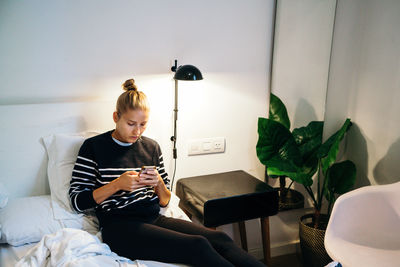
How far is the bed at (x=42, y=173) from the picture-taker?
1611mm

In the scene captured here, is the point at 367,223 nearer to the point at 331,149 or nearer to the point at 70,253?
the point at 331,149

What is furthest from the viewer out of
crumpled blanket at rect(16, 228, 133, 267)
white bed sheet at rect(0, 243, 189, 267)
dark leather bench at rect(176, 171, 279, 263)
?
dark leather bench at rect(176, 171, 279, 263)

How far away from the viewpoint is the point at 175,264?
5.00ft

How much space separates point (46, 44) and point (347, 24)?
172 centimetres

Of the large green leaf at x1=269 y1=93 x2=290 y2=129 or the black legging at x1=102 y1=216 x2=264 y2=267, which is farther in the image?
the large green leaf at x1=269 y1=93 x2=290 y2=129

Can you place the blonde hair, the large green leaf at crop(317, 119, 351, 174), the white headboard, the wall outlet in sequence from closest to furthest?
the blonde hair < the white headboard < the large green leaf at crop(317, 119, 351, 174) < the wall outlet

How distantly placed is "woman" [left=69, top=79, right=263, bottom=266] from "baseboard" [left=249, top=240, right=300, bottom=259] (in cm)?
97

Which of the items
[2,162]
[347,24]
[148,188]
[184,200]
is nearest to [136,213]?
[148,188]

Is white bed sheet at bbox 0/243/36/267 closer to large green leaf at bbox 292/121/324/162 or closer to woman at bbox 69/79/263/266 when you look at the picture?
woman at bbox 69/79/263/266

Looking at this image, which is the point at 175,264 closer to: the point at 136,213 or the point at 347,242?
the point at 136,213

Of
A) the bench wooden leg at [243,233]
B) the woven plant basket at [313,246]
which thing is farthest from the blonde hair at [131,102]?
the woven plant basket at [313,246]

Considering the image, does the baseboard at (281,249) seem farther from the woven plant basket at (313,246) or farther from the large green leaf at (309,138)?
the large green leaf at (309,138)

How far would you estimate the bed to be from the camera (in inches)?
63.4

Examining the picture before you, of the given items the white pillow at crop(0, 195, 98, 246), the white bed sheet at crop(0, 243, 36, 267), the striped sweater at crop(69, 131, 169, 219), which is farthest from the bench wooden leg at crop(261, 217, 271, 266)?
the white bed sheet at crop(0, 243, 36, 267)
